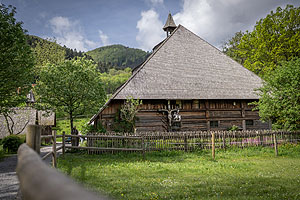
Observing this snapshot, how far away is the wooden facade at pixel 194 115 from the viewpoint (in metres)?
17.1

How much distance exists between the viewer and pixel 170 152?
13.0 meters

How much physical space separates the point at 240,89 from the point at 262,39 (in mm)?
11767

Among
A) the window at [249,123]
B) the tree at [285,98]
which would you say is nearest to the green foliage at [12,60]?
the tree at [285,98]

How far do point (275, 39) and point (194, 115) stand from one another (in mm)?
17234

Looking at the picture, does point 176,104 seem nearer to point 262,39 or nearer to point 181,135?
point 181,135

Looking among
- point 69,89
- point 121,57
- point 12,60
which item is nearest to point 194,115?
point 69,89

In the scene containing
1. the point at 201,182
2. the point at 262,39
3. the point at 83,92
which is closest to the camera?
the point at 201,182

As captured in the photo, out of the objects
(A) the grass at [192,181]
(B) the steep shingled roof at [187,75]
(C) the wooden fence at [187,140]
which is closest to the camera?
(A) the grass at [192,181]

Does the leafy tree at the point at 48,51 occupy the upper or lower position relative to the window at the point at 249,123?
upper

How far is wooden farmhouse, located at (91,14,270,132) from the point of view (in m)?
17.2

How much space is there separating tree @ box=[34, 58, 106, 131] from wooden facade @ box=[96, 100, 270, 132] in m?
1.48

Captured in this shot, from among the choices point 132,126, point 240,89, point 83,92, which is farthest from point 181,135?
point 240,89

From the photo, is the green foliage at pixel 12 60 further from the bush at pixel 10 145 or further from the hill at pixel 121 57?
the hill at pixel 121 57

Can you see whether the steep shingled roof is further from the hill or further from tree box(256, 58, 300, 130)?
the hill
